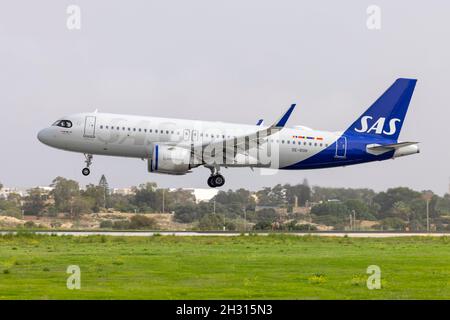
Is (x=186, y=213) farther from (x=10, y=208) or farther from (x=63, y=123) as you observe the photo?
(x=63, y=123)

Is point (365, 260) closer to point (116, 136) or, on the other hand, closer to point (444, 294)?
point (444, 294)

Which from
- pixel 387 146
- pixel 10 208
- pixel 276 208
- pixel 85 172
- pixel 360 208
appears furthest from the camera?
pixel 276 208

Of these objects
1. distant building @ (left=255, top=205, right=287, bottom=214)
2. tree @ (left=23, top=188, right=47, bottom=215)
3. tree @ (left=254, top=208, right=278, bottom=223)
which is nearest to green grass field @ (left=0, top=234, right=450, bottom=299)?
tree @ (left=254, top=208, right=278, bottom=223)

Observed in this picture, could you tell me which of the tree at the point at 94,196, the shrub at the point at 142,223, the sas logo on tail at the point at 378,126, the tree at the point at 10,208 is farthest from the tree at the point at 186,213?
the sas logo on tail at the point at 378,126

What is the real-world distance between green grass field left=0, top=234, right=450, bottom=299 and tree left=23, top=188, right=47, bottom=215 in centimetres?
5344

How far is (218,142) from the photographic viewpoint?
2496 inches

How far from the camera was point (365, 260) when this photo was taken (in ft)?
143

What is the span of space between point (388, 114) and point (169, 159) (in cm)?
1932

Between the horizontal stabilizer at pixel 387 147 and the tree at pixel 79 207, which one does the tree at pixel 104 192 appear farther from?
the horizontal stabilizer at pixel 387 147

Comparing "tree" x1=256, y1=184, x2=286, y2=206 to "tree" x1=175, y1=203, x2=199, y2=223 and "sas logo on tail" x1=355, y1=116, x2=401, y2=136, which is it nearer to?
"tree" x1=175, y1=203, x2=199, y2=223

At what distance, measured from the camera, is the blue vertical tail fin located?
227 ft

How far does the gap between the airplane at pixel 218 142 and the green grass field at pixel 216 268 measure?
656 centimetres

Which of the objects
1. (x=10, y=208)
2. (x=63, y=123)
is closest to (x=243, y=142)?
(x=63, y=123)
